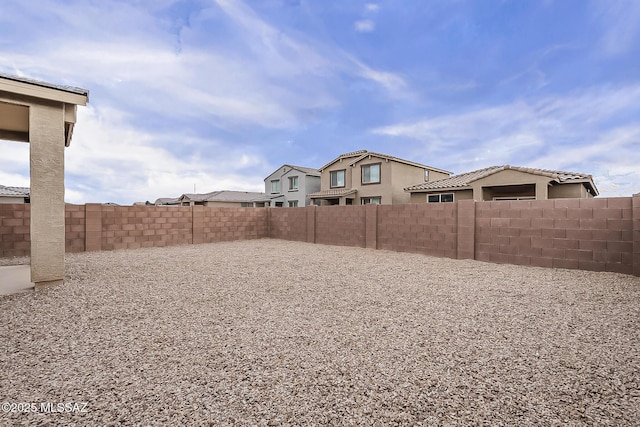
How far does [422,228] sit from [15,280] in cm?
1089

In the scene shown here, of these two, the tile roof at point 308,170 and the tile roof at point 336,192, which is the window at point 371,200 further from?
the tile roof at point 308,170

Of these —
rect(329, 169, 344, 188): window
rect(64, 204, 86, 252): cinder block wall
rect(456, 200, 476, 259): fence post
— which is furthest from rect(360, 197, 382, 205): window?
rect(64, 204, 86, 252): cinder block wall

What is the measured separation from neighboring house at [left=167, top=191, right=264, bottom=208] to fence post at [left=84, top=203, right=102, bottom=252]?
20.8 metres

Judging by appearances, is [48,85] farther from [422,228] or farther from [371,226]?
[422,228]

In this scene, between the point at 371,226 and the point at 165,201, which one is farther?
the point at 165,201

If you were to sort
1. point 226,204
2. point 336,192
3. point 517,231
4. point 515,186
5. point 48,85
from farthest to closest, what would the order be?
1. point 226,204
2. point 336,192
3. point 515,186
4. point 517,231
5. point 48,85

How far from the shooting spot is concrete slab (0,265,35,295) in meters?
5.27

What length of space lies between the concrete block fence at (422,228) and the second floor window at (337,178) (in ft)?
31.2

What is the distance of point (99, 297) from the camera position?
5.00 m

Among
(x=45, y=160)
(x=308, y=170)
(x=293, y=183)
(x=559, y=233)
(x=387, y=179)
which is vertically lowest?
(x=559, y=233)

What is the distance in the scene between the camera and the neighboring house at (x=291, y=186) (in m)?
28.6

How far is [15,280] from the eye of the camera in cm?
587

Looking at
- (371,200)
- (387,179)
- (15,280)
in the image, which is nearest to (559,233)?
(15,280)

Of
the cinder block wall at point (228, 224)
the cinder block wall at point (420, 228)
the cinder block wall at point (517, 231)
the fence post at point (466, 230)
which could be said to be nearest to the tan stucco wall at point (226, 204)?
the cinder block wall at point (228, 224)
